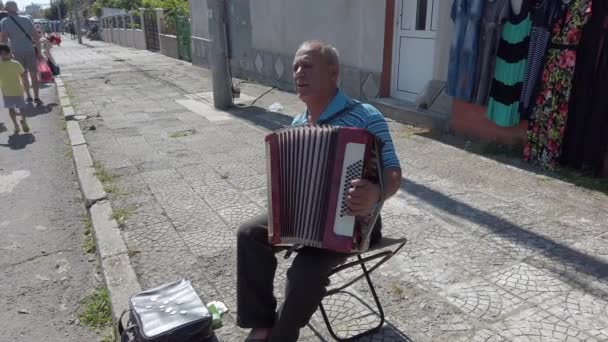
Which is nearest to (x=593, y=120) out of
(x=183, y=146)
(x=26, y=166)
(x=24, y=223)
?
(x=183, y=146)

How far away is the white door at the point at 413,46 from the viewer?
7.05m

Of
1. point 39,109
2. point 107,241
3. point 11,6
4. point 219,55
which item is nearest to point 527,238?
point 107,241

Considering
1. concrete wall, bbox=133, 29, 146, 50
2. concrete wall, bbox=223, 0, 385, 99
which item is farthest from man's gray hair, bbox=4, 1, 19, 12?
concrete wall, bbox=133, 29, 146, 50

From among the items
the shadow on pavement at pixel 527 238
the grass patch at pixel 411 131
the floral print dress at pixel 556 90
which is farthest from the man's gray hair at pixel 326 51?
the grass patch at pixel 411 131

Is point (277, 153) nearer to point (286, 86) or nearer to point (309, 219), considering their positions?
point (309, 219)

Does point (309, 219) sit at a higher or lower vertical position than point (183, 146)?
higher

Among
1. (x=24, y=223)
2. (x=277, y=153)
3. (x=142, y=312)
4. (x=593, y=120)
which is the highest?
(x=277, y=153)

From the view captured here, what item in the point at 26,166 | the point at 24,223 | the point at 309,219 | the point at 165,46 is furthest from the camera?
the point at 165,46

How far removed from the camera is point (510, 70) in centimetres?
526

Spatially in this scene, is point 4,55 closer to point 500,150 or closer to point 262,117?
point 262,117

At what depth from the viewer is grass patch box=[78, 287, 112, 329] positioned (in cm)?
304

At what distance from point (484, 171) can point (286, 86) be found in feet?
21.8

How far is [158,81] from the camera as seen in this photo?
12.7m

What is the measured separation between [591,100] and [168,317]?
436 cm
